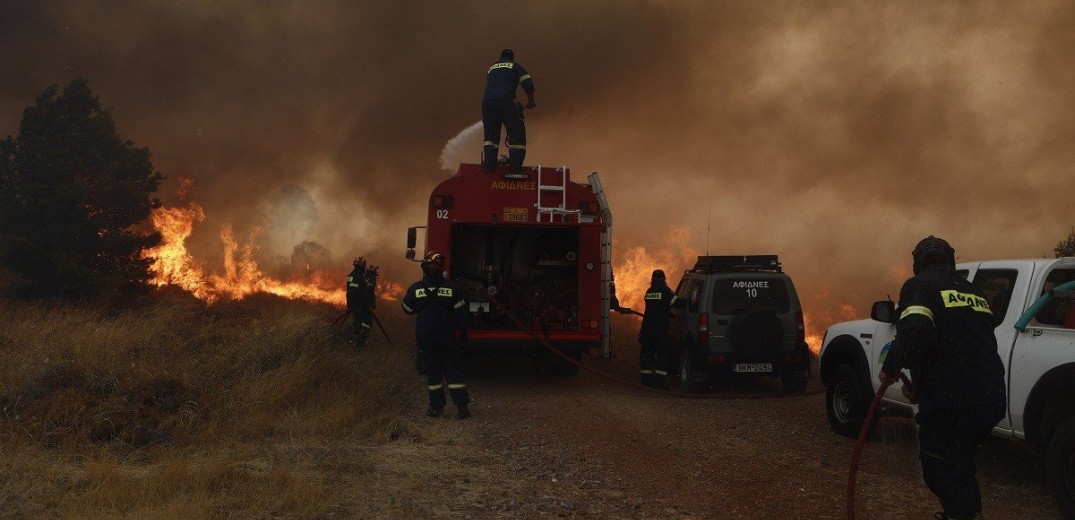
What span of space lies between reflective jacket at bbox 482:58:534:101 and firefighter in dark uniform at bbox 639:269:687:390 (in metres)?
3.41

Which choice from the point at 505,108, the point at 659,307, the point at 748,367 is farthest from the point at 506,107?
the point at 748,367

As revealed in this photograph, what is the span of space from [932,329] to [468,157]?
16.6m

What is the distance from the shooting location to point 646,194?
2536 cm

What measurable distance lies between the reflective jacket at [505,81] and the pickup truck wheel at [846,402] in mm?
5899

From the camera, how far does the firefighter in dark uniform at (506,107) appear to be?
402 inches

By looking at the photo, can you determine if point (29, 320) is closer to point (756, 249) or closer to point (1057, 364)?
point (1057, 364)

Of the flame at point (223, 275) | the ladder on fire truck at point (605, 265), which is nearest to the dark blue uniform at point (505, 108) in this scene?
the ladder on fire truck at point (605, 265)

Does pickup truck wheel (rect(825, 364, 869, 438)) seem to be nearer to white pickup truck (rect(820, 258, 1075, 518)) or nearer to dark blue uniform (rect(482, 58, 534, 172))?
white pickup truck (rect(820, 258, 1075, 518))

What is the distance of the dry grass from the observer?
432 centimetres

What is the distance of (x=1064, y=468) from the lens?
4406mm

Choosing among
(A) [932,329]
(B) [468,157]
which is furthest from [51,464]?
(B) [468,157]

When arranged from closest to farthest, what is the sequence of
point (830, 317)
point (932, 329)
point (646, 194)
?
point (932, 329) < point (830, 317) < point (646, 194)

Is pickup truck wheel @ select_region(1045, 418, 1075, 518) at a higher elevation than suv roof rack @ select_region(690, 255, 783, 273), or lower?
lower

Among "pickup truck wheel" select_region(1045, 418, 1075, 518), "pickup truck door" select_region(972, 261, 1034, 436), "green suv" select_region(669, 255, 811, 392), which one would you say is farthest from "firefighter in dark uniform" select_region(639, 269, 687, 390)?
"pickup truck wheel" select_region(1045, 418, 1075, 518)
